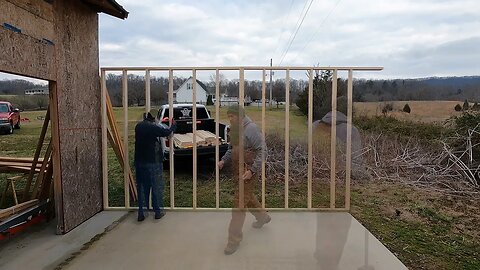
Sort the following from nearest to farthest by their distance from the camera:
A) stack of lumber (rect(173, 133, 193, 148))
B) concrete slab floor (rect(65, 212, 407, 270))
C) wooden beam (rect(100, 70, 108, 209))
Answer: concrete slab floor (rect(65, 212, 407, 270))
wooden beam (rect(100, 70, 108, 209))
stack of lumber (rect(173, 133, 193, 148))

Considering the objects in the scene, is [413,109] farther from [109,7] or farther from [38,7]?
[38,7]

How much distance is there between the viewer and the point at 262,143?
3.82 meters

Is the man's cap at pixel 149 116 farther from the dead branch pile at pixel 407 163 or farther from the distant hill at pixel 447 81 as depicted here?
the distant hill at pixel 447 81

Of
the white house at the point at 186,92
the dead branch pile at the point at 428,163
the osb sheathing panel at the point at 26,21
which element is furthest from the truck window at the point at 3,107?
the dead branch pile at the point at 428,163

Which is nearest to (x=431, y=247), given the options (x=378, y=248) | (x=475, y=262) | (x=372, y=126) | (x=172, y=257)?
(x=475, y=262)

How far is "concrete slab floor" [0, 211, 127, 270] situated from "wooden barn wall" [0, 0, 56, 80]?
6.33 ft

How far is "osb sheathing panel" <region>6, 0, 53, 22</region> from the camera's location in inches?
133

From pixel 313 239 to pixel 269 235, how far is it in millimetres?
543

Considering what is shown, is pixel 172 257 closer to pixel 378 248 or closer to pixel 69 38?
pixel 378 248

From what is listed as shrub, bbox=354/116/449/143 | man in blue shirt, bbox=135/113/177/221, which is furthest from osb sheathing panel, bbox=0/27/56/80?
shrub, bbox=354/116/449/143

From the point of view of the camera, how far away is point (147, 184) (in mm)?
4684

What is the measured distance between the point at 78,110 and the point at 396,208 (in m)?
5.57

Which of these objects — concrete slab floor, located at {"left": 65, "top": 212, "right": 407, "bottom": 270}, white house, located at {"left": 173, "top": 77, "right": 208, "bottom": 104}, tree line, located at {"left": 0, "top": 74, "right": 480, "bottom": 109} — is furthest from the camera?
white house, located at {"left": 173, "top": 77, "right": 208, "bottom": 104}

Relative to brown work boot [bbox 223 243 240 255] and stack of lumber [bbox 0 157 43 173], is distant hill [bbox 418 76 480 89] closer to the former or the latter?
brown work boot [bbox 223 243 240 255]
